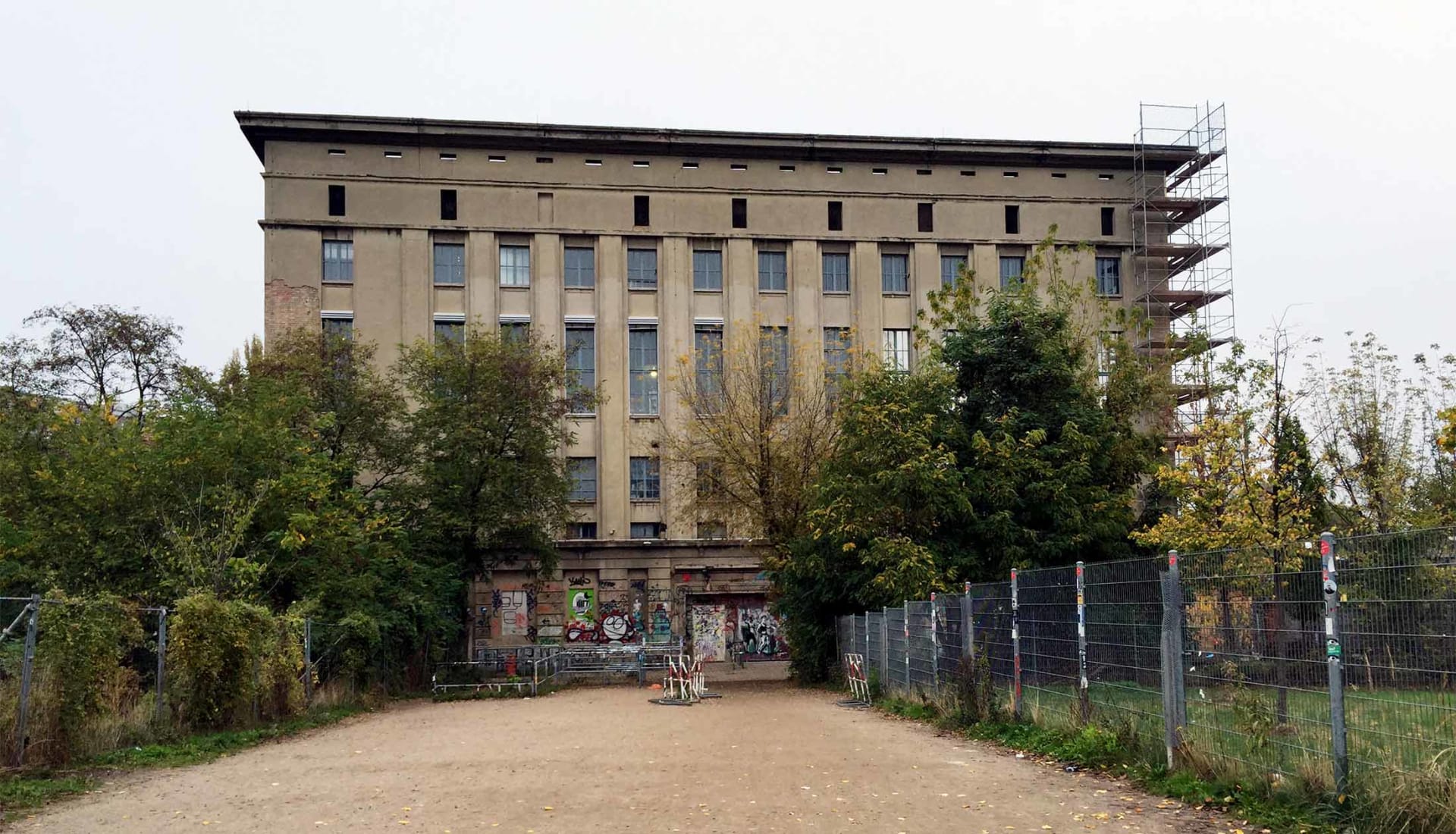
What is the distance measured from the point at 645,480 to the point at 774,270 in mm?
10912

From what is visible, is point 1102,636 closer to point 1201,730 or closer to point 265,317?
point 1201,730

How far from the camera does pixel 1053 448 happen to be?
1169 inches

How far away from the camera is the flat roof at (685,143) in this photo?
51062 mm

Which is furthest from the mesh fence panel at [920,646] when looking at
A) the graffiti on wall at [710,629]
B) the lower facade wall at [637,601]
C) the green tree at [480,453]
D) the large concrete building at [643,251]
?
the graffiti on wall at [710,629]

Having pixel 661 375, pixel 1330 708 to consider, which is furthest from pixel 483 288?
pixel 1330 708

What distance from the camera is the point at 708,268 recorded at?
54.3m

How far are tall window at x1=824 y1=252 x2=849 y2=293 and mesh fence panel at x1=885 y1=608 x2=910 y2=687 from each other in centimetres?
3094

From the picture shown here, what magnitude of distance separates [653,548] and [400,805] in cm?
4035

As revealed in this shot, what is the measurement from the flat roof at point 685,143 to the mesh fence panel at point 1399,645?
46.2m

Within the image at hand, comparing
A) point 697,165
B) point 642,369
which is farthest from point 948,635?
point 697,165

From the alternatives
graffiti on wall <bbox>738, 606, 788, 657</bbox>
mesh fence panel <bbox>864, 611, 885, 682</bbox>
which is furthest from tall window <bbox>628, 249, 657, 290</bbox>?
mesh fence panel <bbox>864, 611, 885, 682</bbox>

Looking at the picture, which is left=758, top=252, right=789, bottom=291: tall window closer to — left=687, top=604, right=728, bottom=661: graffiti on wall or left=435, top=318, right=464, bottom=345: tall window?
left=435, top=318, right=464, bottom=345: tall window

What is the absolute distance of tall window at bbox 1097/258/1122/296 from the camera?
5569 cm

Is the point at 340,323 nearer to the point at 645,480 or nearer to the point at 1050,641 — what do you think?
the point at 645,480
